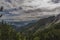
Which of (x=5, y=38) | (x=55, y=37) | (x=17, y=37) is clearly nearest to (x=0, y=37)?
(x=5, y=38)

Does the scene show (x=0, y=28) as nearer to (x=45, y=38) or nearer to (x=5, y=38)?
(x=5, y=38)

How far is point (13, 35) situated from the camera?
71000 millimetres

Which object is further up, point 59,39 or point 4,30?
point 4,30

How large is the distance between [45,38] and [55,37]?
41.8 ft

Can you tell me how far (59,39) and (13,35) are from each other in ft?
215

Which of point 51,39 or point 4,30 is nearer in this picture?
point 4,30

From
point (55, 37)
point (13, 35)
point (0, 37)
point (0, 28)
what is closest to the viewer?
point (0, 37)

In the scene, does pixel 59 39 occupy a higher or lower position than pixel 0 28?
lower

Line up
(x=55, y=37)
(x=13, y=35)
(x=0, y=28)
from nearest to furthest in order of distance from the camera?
1. (x=13, y=35)
2. (x=0, y=28)
3. (x=55, y=37)

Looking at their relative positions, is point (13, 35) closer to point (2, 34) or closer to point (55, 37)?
point (2, 34)

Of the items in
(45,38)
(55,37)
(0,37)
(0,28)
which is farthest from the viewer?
(55,37)

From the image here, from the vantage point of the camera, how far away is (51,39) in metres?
130

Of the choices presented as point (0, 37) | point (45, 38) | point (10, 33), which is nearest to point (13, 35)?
point (10, 33)

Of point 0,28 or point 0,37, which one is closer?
point 0,37
